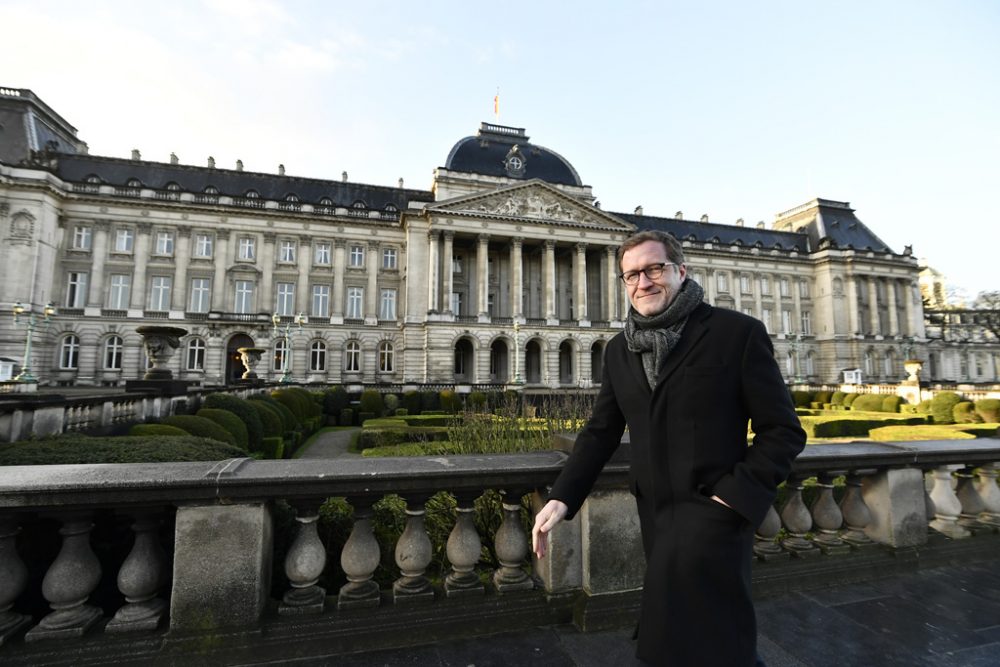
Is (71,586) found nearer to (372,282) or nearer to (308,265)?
(372,282)

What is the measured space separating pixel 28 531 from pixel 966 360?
85.6 m

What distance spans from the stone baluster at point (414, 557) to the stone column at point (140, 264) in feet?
129

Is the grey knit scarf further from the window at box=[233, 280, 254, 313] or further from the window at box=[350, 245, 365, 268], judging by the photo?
the window at box=[233, 280, 254, 313]

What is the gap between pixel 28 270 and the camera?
30000mm

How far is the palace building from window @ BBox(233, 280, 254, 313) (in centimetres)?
8

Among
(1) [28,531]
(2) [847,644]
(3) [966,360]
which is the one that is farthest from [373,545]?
(3) [966,360]

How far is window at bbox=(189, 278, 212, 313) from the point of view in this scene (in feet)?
113

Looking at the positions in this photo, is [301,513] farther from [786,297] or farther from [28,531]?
[786,297]

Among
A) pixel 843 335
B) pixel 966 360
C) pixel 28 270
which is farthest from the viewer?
pixel 966 360

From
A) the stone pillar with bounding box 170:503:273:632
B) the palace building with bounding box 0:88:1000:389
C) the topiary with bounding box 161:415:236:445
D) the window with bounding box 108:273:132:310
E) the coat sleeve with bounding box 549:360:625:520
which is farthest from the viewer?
the window with bounding box 108:273:132:310

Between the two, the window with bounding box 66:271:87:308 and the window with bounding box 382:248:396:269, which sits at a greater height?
the window with bounding box 382:248:396:269

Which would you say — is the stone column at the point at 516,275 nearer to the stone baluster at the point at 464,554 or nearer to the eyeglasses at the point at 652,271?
the stone baluster at the point at 464,554

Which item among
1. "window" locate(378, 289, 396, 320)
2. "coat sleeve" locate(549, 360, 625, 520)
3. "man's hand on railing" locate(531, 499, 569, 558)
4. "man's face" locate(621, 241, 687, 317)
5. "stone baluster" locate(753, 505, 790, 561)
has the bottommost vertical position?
"stone baluster" locate(753, 505, 790, 561)

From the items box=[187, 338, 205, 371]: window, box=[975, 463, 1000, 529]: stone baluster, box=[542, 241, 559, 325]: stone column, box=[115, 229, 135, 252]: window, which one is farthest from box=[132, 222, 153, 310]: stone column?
box=[975, 463, 1000, 529]: stone baluster
